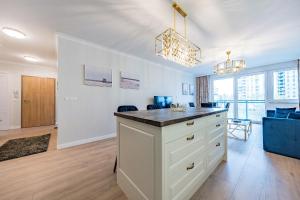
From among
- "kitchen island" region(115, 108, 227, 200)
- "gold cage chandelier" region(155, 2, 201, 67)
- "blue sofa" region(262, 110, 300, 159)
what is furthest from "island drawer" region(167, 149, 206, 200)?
"blue sofa" region(262, 110, 300, 159)

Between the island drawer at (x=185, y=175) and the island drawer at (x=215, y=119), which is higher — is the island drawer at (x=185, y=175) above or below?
below

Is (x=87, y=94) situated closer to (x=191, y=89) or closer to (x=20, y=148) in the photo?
(x=20, y=148)

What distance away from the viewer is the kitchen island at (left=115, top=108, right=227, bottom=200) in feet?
3.47

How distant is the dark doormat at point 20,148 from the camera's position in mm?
2514

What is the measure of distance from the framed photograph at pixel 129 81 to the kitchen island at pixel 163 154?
2.55m

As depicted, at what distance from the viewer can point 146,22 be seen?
2441 millimetres

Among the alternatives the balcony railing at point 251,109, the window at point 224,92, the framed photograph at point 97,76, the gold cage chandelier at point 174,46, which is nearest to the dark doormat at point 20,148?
the framed photograph at point 97,76

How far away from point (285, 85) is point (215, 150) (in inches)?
226

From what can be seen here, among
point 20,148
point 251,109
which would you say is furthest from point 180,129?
point 251,109

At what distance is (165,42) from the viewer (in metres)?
2.02

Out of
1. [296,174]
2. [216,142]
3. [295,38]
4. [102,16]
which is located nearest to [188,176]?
[216,142]

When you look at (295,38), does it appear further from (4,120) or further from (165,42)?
(4,120)

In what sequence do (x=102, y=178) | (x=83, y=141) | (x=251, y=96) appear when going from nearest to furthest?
(x=102, y=178) → (x=83, y=141) → (x=251, y=96)

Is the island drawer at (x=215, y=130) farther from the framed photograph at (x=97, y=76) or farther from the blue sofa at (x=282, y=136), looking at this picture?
the framed photograph at (x=97, y=76)
